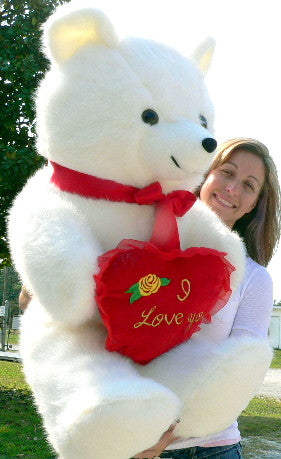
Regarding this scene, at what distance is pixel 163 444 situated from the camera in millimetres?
1973

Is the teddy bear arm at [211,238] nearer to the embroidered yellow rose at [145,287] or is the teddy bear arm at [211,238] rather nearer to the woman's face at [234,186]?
the embroidered yellow rose at [145,287]

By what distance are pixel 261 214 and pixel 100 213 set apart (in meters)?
1.20

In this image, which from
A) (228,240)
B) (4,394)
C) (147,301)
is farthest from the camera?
(4,394)

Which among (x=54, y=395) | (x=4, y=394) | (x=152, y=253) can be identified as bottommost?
(x=4, y=394)

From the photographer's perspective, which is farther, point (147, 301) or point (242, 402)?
point (242, 402)

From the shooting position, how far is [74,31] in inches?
79.9

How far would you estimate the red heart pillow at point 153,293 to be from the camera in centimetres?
188

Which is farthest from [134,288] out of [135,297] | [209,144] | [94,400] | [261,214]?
[261,214]

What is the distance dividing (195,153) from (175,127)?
103 mm

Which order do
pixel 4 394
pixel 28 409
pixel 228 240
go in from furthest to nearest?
pixel 4 394 < pixel 28 409 < pixel 228 240

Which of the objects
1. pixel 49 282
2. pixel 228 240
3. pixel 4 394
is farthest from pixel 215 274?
pixel 4 394

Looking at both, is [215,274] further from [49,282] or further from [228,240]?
[49,282]

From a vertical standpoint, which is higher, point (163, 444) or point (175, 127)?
point (175, 127)

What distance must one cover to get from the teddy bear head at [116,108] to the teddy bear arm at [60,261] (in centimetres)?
19
